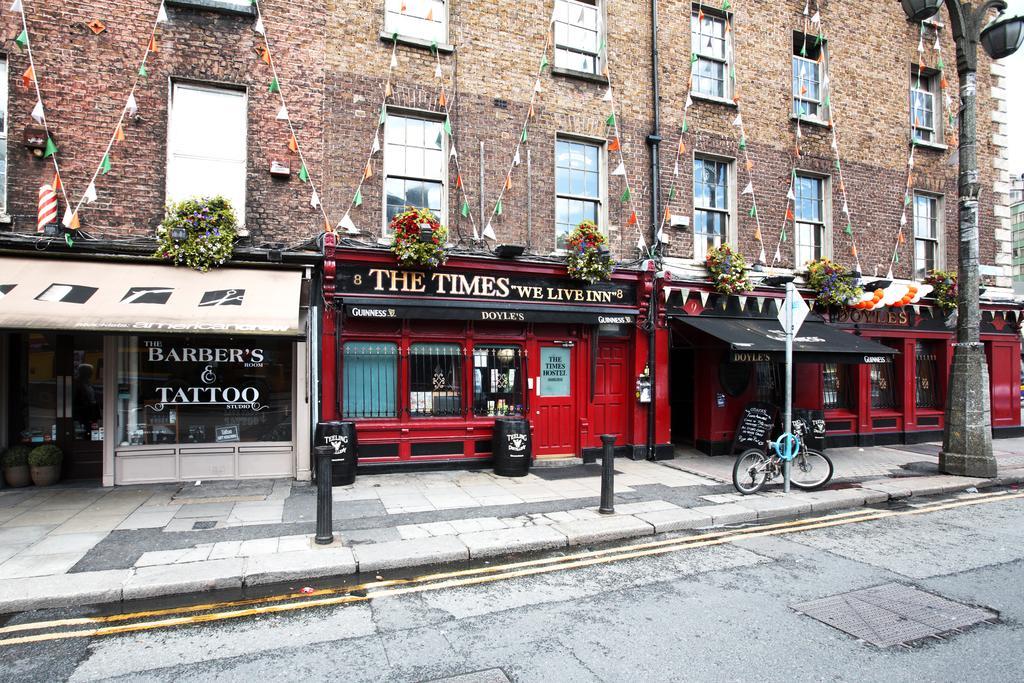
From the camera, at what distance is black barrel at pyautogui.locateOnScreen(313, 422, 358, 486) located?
916 centimetres

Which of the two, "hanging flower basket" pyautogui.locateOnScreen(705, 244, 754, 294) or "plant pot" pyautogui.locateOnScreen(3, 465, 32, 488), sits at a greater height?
"hanging flower basket" pyautogui.locateOnScreen(705, 244, 754, 294)

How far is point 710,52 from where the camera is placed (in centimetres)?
1323

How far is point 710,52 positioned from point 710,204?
3.51 m

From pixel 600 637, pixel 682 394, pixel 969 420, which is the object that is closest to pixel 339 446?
pixel 600 637

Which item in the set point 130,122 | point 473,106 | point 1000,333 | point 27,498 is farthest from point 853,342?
point 27,498

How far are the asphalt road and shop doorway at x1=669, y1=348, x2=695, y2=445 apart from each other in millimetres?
7330

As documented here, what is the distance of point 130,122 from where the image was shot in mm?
9258

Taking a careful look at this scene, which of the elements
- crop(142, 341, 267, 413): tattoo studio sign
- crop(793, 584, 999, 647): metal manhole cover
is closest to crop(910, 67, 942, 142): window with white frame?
crop(793, 584, 999, 647): metal manhole cover

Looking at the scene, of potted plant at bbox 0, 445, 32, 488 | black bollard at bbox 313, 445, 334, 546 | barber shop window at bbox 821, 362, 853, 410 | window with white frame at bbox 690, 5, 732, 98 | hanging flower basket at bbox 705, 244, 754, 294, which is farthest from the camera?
barber shop window at bbox 821, 362, 853, 410

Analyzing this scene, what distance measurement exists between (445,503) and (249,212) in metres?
5.85

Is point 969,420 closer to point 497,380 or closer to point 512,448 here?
point 512,448

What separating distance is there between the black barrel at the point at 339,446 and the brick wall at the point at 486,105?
3317 mm

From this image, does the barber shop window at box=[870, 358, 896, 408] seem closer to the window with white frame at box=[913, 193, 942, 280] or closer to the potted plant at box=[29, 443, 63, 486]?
the window with white frame at box=[913, 193, 942, 280]

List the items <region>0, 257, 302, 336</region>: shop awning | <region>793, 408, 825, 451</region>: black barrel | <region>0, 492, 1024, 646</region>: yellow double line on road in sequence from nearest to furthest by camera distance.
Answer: <region>0, 492, 1024, 646</region>: yellow double line on road < <region>0, 257, 302, 336</region>: shop awning < <region>793, 408, 825, 451</region>: black barrel
